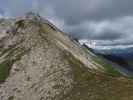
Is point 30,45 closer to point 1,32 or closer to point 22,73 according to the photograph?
point 22,73

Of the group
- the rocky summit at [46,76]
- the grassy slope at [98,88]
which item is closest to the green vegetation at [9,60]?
the rocky summit at [46,76]

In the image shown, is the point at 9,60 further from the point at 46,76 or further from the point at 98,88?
the point at 98,88

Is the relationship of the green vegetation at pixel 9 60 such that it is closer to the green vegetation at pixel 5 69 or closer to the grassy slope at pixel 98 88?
the green vegetation at pixel 5 69

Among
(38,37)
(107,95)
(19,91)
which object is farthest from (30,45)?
(107,95)

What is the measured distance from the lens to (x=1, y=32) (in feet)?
618

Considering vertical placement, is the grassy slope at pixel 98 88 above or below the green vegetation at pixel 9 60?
below

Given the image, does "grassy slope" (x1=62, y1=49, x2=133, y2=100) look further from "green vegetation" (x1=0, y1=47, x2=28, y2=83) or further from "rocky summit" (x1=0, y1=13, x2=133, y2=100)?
"green vegetation" (x1=0, y1=47, x2=28, y2=83)

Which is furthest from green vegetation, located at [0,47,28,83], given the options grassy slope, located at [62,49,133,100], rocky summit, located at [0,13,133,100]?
grassy slope, located at [62,49,133,100]

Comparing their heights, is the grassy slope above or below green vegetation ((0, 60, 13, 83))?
below

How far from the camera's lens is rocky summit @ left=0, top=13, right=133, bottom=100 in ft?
266

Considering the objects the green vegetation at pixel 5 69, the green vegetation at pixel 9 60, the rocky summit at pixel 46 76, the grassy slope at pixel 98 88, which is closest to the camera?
the grassy slope at pixel 98 88

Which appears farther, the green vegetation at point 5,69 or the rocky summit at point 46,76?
the green vegetation at point 5,69

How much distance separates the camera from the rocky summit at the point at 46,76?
266 ft

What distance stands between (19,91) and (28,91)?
555 cm
